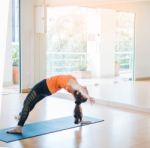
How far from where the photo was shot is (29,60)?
360 inches

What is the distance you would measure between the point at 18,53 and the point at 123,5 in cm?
356

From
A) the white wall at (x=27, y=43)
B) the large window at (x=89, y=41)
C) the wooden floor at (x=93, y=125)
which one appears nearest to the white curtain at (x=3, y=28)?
the white wall at (x=27, y=43)

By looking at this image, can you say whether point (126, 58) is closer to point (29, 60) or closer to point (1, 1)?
point (29, 60)

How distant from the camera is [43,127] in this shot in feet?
17.7

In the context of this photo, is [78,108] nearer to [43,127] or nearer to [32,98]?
[43,127]

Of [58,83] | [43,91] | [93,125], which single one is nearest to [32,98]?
[43,91]

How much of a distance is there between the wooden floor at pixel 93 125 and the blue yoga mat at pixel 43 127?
0.15 m

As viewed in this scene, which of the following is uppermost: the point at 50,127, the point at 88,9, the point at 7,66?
the point at 88,9

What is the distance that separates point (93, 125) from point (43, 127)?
0.85 m

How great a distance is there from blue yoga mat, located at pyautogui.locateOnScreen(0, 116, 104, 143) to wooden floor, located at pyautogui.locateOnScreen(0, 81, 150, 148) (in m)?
0.15

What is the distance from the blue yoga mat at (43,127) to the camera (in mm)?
4840

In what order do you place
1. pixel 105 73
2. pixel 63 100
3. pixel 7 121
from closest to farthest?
1. pixel 7 121
2. pixel 63 100
3. pixel 105 73

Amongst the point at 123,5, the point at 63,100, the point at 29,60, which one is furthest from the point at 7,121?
the point at 123,5

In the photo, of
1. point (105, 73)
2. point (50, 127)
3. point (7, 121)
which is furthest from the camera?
point (105, 73)
